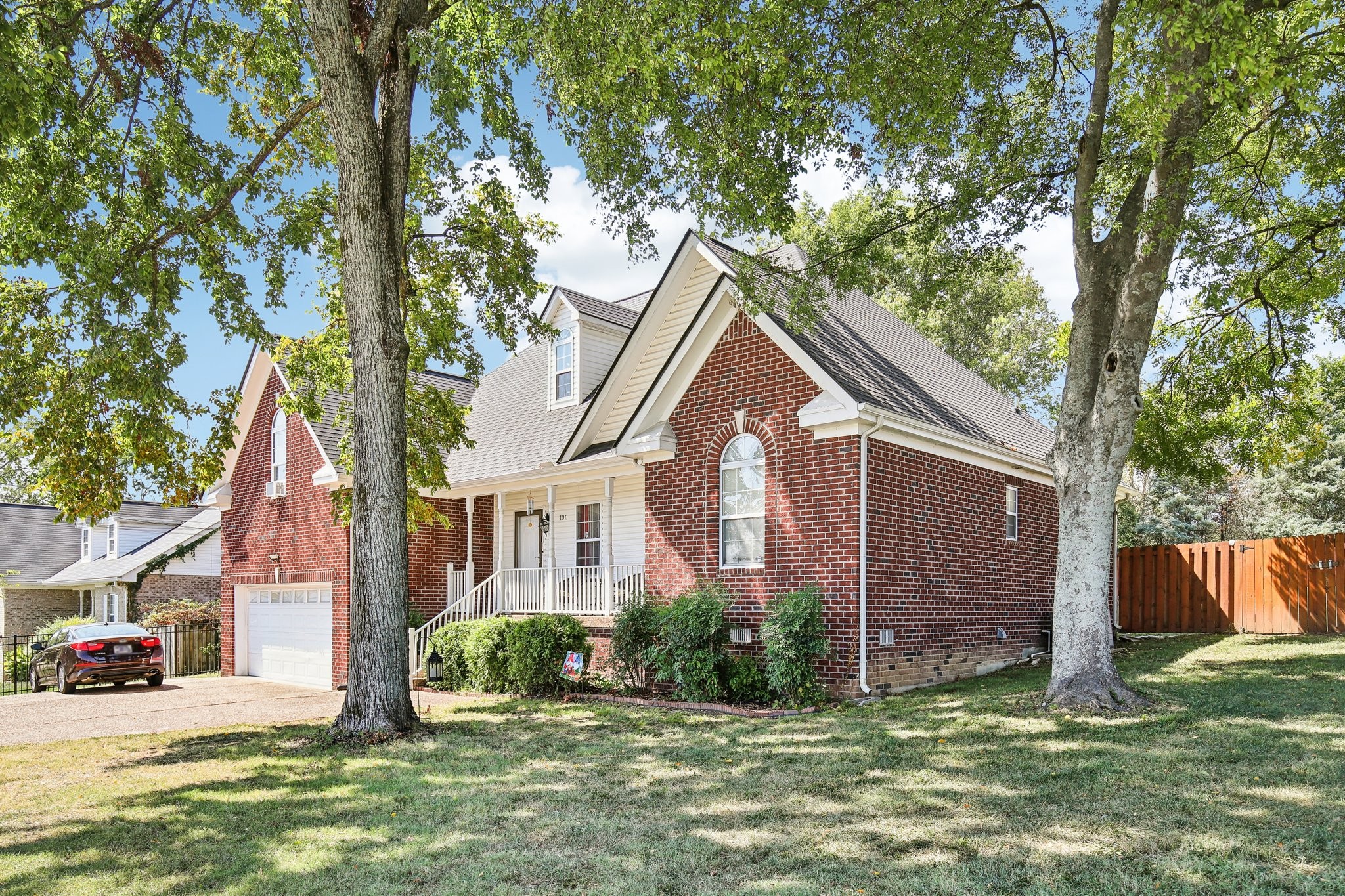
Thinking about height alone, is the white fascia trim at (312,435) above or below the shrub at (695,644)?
above

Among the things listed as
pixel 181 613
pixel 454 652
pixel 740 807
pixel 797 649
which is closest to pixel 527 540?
pixel 454 652

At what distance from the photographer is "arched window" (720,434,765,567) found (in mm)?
13695

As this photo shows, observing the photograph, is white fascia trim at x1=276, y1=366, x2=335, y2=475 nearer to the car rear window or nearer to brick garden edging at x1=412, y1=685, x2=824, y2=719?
the car rear window

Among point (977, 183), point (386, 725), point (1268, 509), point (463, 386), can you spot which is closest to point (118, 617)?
point (463, 386)

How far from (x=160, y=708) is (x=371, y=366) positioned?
9.16m

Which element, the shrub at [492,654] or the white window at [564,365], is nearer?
the shrub at [492,654]

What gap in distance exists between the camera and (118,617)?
101 ft

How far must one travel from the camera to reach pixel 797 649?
12.1 m

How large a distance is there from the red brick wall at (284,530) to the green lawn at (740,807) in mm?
7820

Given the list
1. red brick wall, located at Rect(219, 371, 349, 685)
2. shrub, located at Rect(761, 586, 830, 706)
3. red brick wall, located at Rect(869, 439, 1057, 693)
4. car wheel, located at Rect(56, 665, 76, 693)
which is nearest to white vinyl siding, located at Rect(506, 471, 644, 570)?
red brick wall, located at Rect(219, 371, 349, 685)

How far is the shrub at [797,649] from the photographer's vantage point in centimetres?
1213

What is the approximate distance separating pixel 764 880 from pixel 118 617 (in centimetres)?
3200

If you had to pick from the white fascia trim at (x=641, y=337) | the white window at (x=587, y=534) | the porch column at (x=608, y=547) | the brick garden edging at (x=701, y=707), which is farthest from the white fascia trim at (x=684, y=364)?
the brick garden edging at (x=701, y=707)

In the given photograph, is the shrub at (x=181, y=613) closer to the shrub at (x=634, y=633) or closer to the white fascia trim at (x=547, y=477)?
the white fascia trim at (x=547, y=477)
